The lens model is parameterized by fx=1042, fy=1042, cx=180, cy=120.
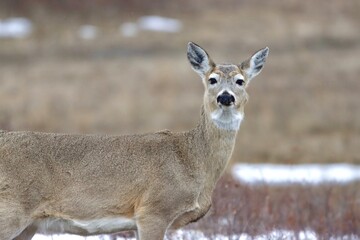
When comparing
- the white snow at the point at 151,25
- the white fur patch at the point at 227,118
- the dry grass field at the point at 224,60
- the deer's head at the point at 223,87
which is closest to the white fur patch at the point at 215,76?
the deer's head at the point at 223,87

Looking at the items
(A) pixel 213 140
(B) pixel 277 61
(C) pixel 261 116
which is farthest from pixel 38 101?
(A) pixel 213 140

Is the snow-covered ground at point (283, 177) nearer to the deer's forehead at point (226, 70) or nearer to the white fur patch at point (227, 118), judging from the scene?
the white fur patch at point (227, 118)

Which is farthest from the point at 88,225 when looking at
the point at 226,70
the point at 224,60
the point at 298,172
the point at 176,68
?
the point at 224,60

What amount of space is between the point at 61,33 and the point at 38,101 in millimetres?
15012

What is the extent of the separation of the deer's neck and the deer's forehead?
1.31 ft

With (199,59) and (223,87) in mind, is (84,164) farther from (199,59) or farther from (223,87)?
(199,59)

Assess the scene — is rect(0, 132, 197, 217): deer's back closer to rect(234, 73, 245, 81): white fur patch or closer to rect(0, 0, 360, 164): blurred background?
rect(234, 73, 245, 81): white fur patch

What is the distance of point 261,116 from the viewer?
2870 centimetres

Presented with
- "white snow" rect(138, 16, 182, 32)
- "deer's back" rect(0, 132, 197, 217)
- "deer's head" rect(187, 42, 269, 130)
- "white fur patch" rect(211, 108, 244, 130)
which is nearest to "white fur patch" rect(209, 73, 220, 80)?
"deer's head" rect(187, 42, 269, 130)

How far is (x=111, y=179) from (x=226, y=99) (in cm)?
121

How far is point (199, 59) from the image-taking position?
9.75 metres

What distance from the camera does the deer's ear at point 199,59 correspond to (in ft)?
31.7

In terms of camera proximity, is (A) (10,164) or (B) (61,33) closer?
(A) (10,164)

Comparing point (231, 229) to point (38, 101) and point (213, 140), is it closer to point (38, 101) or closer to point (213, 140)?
point (213, 140)
